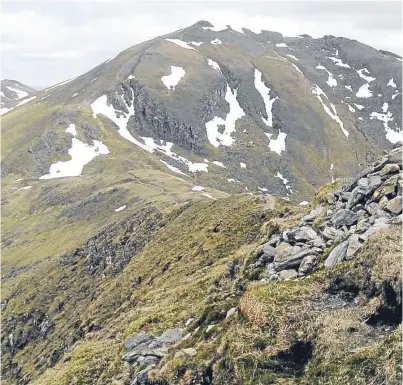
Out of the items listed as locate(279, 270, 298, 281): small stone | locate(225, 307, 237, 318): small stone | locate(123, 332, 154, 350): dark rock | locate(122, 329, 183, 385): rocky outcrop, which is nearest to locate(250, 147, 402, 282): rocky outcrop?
locate(279, 270, 298, 281): small stone

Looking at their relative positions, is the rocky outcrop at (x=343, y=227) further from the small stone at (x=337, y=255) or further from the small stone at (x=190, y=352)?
the small stone at (x=190, y=352)

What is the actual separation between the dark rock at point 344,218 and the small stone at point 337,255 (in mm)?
2823

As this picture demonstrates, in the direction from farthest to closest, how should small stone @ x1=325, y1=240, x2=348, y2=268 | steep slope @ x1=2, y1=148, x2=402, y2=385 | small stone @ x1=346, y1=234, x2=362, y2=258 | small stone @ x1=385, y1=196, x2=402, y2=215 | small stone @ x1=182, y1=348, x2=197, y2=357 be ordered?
small stone @ x1=385, y1=196, x2=402, y2=215 → small stone @ x1=325, y1=240, x2=348, y2=268 → small stone @ x1=346, y1=234, x2=362, y2=258 → small stone @ x1=182, y1=348, x2=197, y2=357 → steep slope @ x1=2, y1=148, x2=402, y2=385

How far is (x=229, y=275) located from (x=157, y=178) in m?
128

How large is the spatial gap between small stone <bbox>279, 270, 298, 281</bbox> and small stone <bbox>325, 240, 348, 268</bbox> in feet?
4.25

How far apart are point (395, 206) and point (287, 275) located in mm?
5161

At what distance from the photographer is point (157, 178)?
509 feet

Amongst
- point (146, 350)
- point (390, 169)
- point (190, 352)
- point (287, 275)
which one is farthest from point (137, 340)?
point (390, 169)

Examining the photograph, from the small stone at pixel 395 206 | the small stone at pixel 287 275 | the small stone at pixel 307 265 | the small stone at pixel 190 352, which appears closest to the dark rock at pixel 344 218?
the small stone at pixel 395 206

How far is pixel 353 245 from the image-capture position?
1873 cm

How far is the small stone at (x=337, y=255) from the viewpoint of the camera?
743 inches

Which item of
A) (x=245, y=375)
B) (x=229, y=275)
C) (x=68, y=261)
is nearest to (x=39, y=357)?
(x=68, y=261)

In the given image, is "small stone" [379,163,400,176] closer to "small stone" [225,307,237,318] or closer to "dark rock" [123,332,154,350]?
"small stone" [225,307,237,318]

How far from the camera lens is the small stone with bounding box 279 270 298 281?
1956 cm
